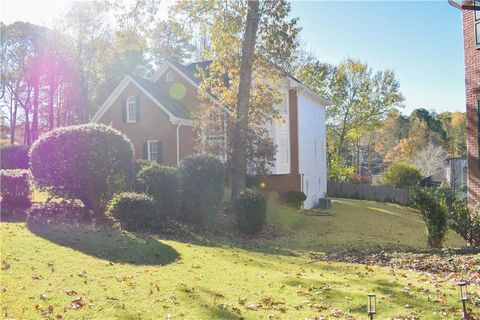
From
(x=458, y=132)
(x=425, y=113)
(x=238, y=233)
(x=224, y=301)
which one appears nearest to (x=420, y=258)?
(x=224, y=301)

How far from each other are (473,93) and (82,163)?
13.3m

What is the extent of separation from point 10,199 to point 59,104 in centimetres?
3225

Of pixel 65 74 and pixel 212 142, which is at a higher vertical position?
pixel 65 74

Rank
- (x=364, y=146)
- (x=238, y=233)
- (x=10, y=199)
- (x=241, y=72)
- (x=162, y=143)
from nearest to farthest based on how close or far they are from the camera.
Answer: (x=10, y=199), (x=238, y=233), (x=241, y=72), (x=162, y=143), (x=364, y=146)

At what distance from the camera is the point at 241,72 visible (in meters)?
17.8

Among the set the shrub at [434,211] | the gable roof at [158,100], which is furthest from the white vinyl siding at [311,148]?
the shrub at [434,211]

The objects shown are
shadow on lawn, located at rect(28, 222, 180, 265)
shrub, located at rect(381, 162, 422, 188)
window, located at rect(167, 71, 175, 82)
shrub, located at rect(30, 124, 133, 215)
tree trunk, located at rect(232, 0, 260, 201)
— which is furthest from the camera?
shrub, located at rect(381, 162, 422, 188)

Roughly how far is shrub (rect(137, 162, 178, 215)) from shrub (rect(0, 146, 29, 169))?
48.2 feet

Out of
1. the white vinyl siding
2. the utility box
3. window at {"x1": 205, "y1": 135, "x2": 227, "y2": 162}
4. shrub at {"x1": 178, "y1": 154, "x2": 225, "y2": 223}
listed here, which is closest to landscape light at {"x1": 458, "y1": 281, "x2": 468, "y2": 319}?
shrub at {"x1": 178, "y1": 154, "x2": 225, "y2": 223}

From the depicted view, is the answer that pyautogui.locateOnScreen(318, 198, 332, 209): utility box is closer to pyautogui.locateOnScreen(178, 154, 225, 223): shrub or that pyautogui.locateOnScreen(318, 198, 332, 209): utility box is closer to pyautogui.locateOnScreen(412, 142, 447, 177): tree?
pyautogui.locateOnScreen(178, 154, 225, 223): shrub

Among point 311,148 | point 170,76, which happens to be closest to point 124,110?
point 170,76

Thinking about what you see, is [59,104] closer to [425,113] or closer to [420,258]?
[420,258]

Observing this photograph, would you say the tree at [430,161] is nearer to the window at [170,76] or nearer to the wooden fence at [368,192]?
the wooden fence at [368,192]

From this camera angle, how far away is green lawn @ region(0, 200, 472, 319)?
5531mm
